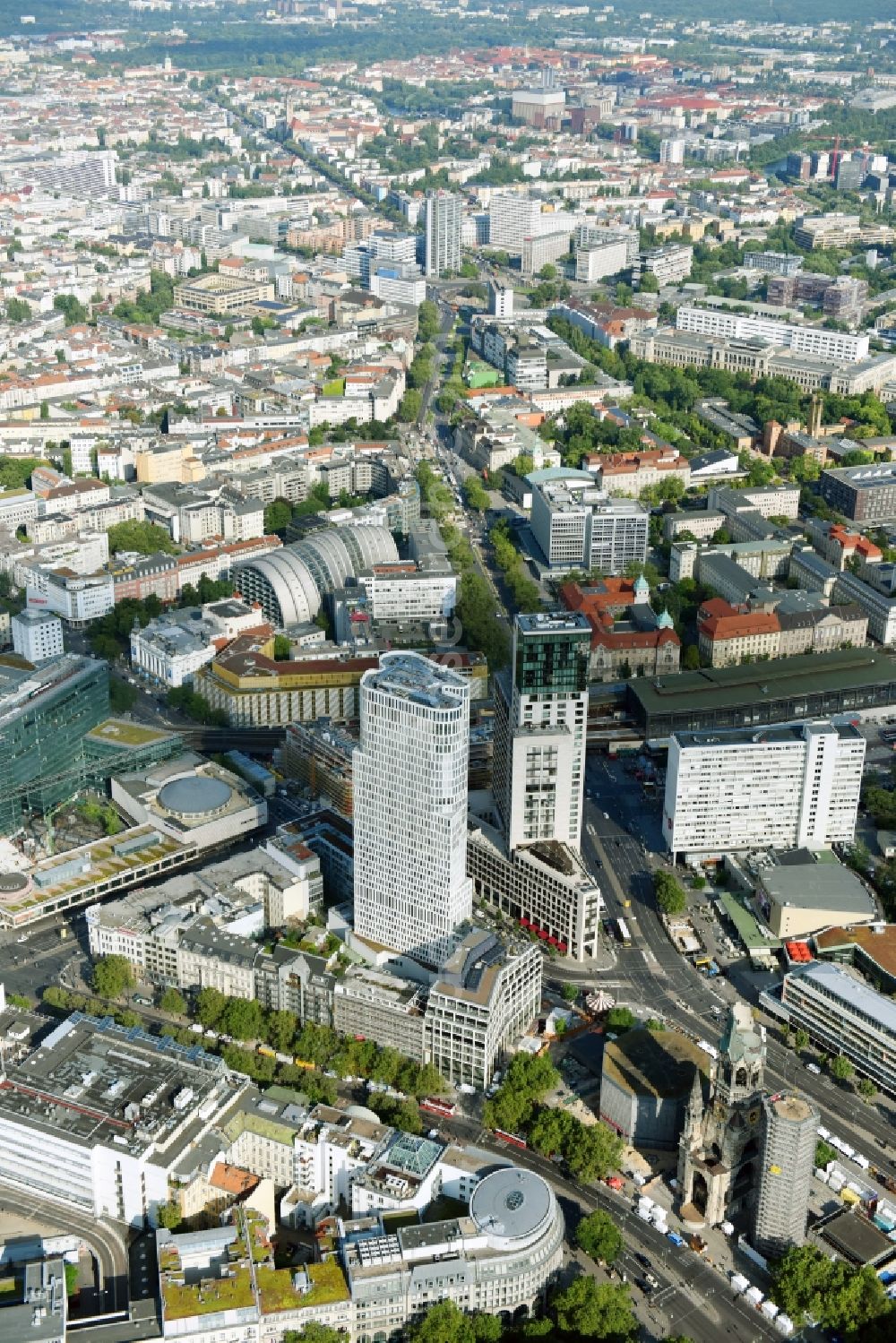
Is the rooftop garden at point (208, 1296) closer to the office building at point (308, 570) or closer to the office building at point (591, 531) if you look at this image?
the office building at point (308, 570)

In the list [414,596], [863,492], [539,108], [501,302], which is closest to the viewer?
[414,596]

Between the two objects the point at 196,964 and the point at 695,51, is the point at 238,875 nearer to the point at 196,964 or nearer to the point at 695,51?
the point at 196,964

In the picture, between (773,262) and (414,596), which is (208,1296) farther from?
(773,262)

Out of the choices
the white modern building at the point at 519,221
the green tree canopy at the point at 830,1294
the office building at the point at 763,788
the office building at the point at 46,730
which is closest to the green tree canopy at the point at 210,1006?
the office building at the point at 46,730

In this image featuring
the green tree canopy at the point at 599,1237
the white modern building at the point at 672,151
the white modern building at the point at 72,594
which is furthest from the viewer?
the white modern building at the point at 672,151

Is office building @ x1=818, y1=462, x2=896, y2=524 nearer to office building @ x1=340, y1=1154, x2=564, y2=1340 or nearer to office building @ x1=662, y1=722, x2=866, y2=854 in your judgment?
office building @ x1=662, y1=722, x2=866, y2=854

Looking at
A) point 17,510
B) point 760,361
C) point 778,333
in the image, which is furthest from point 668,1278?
point 778,333

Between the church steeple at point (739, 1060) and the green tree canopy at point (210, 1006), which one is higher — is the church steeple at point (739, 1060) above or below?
above
